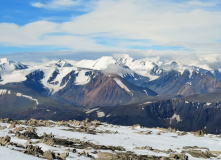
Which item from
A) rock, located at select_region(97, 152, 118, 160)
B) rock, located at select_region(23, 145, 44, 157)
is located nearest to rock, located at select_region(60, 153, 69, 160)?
rock, located at select_region(23, 145, 44, 157)

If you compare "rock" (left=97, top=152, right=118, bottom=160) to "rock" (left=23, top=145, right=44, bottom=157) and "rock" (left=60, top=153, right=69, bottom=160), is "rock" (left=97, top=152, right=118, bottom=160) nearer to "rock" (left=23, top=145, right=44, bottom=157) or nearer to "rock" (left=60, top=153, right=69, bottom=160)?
"rock" (left=60, top=153, right=69, bottom=160)

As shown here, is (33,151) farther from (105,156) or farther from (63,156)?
(105,156)

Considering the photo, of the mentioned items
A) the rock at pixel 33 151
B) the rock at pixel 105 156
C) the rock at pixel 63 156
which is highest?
the rock at pixel 33 151

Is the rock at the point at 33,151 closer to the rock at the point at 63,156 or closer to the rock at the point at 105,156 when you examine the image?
the rock at the point at 63,156

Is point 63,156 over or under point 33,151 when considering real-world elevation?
under

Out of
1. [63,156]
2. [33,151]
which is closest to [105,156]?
[63,156]

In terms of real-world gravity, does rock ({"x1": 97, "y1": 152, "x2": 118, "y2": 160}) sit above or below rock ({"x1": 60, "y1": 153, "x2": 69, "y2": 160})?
below

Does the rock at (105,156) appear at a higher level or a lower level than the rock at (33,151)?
lower

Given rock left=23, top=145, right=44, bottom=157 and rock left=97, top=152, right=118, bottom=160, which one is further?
rock left=97, top=152, right=118, bottom=160

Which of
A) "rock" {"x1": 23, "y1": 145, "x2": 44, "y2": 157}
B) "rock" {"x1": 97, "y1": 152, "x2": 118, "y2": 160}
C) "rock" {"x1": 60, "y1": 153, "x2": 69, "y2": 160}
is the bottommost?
"rock" {"x1": 97, "y1": 152, "x2": 118, "y2": 160}

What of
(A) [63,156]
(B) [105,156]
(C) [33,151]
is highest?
(C) [33,151]

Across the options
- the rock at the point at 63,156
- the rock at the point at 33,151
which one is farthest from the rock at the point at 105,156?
the rock at the point at 33,151

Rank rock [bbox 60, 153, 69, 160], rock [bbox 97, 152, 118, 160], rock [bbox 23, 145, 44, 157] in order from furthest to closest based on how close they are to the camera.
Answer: rock [bbox 97, 152, 118, 160] → rock [bbox 60, 153, 69, 160] → rock [bbox 23, 145, 44, 157]

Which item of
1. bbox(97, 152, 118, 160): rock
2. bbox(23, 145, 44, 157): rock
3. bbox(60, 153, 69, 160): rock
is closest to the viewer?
bbox(23, 145, 44, 157): rock
